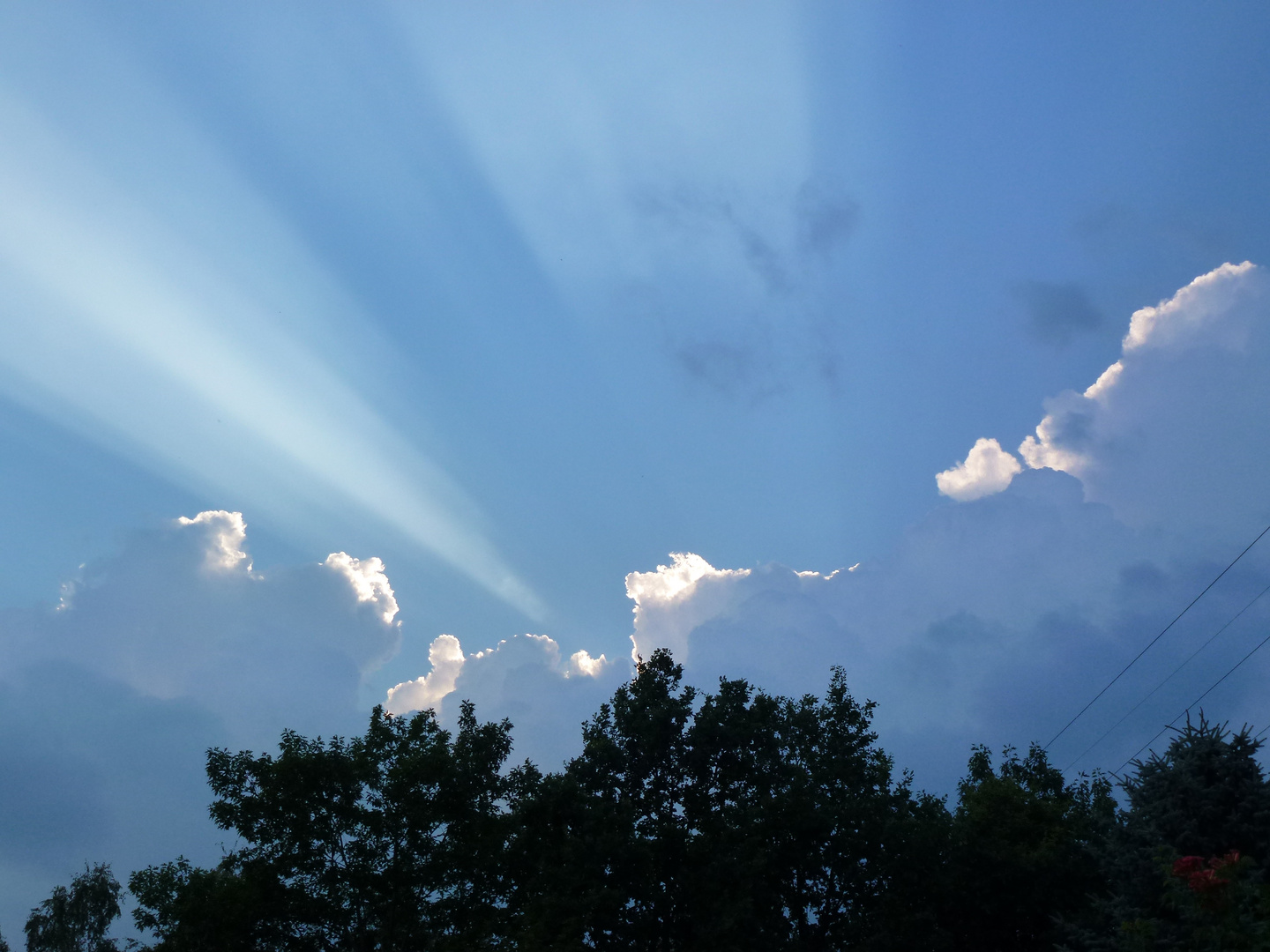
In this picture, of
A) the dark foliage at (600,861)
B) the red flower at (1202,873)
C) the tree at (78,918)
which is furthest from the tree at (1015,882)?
the tree at (78,918)

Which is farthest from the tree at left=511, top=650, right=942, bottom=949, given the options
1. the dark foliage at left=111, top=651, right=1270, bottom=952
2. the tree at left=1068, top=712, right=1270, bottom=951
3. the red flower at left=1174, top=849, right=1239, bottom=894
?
the red flower at left=1174, top=849, right=1239, bottom=894

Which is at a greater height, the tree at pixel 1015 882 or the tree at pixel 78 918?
the tree at pixel 78 918

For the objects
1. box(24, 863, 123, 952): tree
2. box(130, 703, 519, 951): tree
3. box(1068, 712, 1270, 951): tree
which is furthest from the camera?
box(24, 863, 123, 952): tree

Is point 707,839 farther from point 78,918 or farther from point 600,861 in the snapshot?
point 78,918

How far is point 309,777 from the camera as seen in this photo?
1385 inches

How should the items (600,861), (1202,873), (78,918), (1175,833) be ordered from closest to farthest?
1. (1202,873)
2. (1175,833)
3. (600,861)
4. (78,918)

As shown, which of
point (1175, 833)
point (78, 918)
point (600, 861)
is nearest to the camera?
point (1175, 833)

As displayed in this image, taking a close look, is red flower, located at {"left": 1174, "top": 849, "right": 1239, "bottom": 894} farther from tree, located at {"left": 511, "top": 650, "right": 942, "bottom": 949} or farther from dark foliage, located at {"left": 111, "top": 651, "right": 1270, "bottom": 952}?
tree, located at {"left": 511, "top": 650, "right": 942, "bottom": 949}

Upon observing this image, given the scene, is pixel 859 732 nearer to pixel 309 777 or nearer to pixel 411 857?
pixel 411 857

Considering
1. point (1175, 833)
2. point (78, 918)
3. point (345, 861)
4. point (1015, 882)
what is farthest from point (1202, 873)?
point (78, 918)

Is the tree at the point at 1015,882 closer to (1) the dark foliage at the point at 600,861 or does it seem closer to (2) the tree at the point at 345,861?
(1) the dark foliage at the point at 600,861

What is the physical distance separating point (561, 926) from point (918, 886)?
14489mm

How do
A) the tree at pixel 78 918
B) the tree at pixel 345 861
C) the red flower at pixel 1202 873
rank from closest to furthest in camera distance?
the red flower at pixel 1202 873 → the tree at pixel 345 861 → the tree at pixel 78 918

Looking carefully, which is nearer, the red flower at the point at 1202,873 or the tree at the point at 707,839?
the red flower at the point at 1202,873
